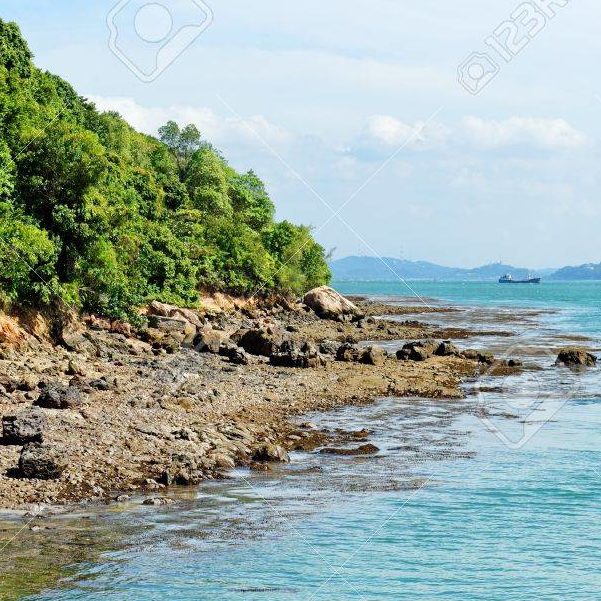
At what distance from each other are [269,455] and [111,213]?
2006cm

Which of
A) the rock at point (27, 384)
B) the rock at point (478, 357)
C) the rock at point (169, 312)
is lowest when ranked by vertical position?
the rock at point (478, 357)

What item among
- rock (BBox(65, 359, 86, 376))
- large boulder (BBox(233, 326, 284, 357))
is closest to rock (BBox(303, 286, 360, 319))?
large boulder (BBox(233, 326, 284, 357))

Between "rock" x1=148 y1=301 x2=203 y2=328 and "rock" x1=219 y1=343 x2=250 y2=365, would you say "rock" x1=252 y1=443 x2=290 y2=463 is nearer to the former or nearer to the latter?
"rock" x1=219 y1=343 x2=250 y2=365

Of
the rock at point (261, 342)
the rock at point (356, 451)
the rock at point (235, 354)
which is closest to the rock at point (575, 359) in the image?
the rock at point (261, 342)

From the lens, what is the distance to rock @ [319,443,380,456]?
2503 centimetres

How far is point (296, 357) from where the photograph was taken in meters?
41.0

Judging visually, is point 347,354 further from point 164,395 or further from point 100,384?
point 100,384

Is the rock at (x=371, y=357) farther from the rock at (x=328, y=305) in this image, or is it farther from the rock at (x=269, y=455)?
the rock at (x=328, y=305)

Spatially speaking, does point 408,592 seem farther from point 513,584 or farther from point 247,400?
point 247,400

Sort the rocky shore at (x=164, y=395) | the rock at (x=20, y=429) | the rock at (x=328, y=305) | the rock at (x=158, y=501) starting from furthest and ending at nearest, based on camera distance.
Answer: the rock at (x=328, y=305) → the rock at (x=20, y=429) → the rocky shore at (x=164, y=395) → the rock at (x=158, y=501)

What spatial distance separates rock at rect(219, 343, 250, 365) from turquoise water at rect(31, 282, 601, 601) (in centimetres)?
1210

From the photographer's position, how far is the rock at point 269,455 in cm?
2367

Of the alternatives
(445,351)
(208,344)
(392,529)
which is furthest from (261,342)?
(392,529)

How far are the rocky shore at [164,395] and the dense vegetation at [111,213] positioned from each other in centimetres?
212
